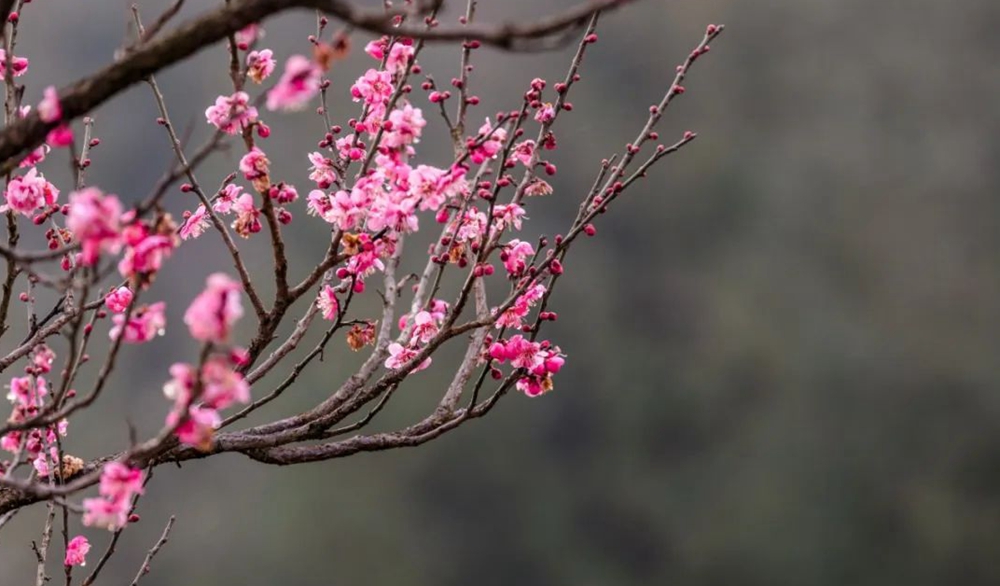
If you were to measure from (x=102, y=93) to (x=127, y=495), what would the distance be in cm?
74

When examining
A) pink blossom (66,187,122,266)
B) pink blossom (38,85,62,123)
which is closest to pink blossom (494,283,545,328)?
pink blossom (66,187,122,266)

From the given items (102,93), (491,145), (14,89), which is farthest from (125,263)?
(491,145)

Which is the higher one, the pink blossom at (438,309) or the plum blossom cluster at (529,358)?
the pink blossom at (438,309)

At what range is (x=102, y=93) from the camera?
1.48m

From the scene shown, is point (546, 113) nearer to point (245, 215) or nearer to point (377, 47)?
point (377, 47)

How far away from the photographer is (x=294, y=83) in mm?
1536

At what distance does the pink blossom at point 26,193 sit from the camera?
7.74 ft

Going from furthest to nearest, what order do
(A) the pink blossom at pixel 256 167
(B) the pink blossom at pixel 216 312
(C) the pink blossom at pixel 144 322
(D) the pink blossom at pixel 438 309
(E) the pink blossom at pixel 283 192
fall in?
(D) the pink blossom at pixel 438 309 → (E) the pink blossom at pixel 283 192 → (A) the pink blossom at pixel 256 167 → (C) the pink blossom at pixel 144 322 → (B) the pink blossom at pixel 216 312

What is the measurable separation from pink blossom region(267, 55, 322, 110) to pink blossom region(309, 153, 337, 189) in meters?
1.10

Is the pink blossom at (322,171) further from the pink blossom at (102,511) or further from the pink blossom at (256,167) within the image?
the pink blossom at (102,511)

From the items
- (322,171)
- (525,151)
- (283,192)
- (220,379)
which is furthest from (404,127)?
(220,379)

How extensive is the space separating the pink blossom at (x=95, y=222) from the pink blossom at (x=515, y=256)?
134cm

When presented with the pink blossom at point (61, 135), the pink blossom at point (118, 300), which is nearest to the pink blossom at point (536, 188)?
the pink blossom at point (118, 300)

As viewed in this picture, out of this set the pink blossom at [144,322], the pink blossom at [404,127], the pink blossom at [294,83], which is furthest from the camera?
the pink blossom at [404,127]
